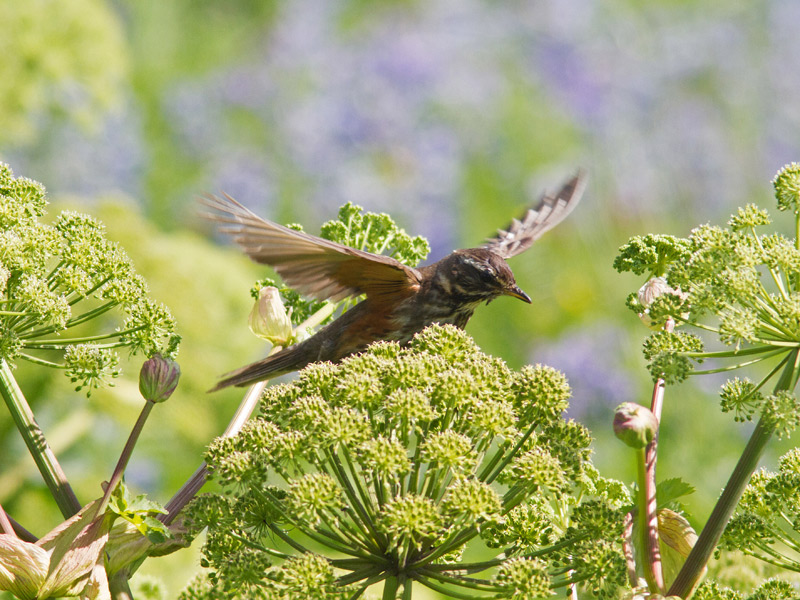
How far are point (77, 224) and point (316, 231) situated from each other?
21.0ft

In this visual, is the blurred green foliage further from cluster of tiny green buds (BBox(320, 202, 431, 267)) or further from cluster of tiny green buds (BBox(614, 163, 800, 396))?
cluster of tiny green buds (BBox(614, 163, 800, 396))

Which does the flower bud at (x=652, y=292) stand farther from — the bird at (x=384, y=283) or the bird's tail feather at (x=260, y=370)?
the bird's tail feather at (x=260, y=370)

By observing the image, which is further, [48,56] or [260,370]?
[48,56]

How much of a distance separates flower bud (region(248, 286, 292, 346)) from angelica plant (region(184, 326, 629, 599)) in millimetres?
562

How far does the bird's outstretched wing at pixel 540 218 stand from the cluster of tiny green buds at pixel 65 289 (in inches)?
83.6

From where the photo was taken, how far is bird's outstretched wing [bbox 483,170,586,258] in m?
4.09

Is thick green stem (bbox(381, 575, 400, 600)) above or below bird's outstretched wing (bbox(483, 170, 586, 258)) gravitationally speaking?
below

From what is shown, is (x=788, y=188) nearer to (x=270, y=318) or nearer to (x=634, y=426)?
(x=634, y=426)

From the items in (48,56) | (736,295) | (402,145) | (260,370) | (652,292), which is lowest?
(736,295)

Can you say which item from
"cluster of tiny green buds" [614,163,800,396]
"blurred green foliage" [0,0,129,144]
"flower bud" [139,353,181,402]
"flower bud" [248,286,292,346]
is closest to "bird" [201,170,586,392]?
"flower bud" [248,286,292,346]

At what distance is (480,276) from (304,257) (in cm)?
92

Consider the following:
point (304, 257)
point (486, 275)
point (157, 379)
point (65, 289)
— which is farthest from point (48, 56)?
point (157, 379)

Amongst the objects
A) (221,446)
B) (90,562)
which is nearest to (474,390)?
(221,446)

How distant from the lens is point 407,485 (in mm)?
2102
